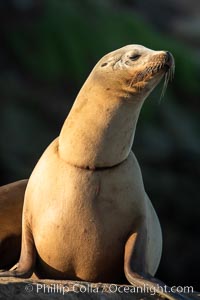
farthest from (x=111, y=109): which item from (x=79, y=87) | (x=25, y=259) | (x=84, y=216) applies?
(x=79, y=87)

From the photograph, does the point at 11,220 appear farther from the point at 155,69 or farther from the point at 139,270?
the point at 155,69

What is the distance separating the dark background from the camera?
2191 centimetres

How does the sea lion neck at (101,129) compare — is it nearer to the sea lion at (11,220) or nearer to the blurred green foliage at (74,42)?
the sea lion at (11,220)

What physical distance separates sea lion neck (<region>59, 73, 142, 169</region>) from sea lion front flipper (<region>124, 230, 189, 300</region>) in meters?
0.65

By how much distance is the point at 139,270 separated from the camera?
873 cm

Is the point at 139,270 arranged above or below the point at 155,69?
below

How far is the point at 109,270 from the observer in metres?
8.97

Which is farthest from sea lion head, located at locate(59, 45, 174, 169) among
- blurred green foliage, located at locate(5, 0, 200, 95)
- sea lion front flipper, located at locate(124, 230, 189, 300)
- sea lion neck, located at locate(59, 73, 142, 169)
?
blurred green foliage, located at locate(5, 0, 200, 95)

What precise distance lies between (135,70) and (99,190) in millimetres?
1002

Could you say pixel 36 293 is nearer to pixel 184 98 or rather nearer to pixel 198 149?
pixel 198 149

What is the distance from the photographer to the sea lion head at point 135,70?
8.60m

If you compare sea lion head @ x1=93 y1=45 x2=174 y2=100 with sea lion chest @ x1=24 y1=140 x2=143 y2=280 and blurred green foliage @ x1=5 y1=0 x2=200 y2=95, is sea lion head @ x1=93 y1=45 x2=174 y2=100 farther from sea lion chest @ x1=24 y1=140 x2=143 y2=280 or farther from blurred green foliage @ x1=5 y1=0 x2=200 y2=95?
blurred green foliage @ x1=5 y1=0 x2=200 y2=95

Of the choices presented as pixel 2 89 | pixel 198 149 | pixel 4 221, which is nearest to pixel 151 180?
pixel 198 149

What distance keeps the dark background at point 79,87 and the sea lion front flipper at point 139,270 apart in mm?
11785
